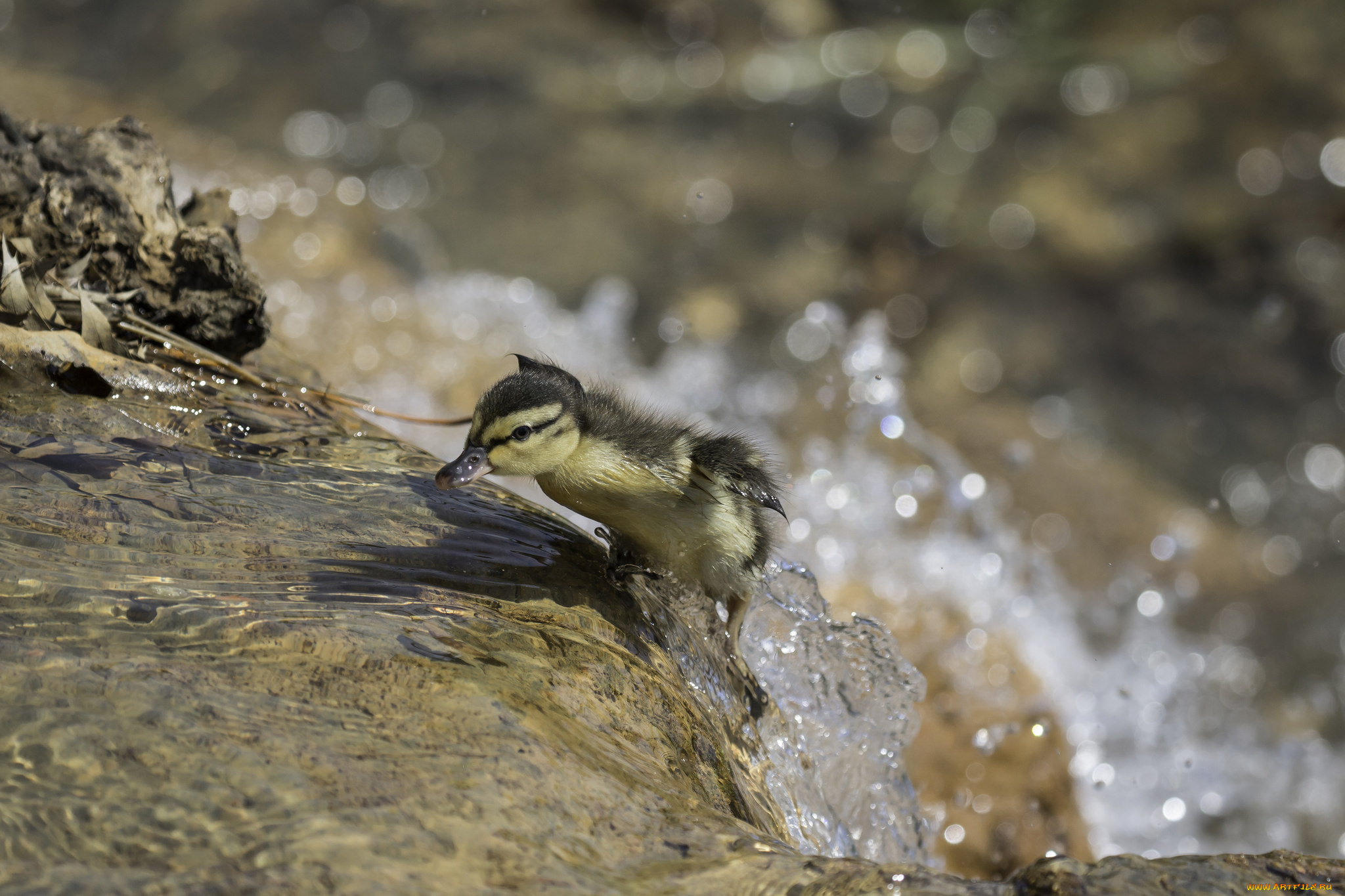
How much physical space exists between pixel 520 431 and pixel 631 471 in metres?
0.32

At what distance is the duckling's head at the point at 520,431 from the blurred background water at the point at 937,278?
2.60 m

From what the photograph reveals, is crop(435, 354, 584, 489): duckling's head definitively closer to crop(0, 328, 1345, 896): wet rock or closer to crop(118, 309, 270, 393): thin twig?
crop(0, 328, 1345, 896): wet rock

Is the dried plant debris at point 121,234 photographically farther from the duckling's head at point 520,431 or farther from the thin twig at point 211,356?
the duckling's head at point 520,431

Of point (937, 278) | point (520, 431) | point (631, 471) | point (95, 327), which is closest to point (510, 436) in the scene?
point (520, 431)

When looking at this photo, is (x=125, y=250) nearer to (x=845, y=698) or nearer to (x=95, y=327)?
(x=95, y=327)

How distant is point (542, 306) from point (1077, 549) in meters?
4.44

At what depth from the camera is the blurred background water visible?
6086 mm

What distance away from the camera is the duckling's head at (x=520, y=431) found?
282cm

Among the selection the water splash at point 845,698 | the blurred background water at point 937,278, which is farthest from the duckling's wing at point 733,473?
the blurred background water at point 937,278

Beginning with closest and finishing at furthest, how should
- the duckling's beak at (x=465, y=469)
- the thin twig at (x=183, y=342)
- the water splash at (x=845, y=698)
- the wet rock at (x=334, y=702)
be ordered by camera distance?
the wet rock at (x=334, y=702)
the duckling's beak at (x=465, y=469)
the thin twig at (x=183, y=342)
the water splash at (x=845, y=698)

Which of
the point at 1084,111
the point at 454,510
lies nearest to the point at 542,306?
the point at 454,510

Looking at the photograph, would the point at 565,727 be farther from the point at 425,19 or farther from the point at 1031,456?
the point at 425,19

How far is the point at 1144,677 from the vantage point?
6941 mm

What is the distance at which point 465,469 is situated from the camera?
9.20 feet
